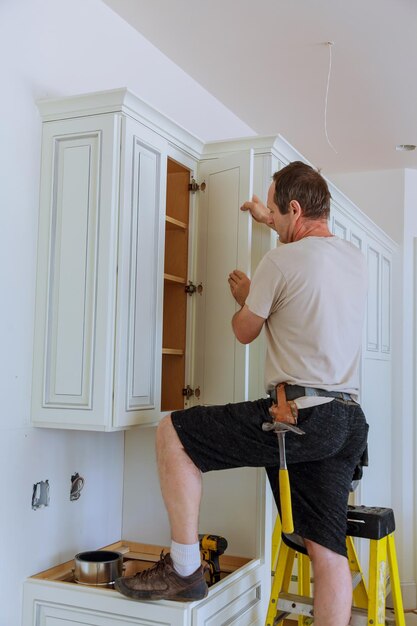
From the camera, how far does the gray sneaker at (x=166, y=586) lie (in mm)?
2109

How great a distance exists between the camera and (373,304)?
4.44 meters

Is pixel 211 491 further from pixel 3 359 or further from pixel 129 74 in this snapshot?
pixel 129 74

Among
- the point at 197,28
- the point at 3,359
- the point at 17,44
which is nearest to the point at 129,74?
the point at 197,28

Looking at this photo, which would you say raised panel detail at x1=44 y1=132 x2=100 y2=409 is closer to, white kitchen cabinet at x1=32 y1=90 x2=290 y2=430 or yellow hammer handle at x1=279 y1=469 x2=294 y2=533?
white kitchen cabinet at x1=32 y1=90 x2=290 y2=430

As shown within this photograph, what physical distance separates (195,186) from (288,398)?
40.4 inches

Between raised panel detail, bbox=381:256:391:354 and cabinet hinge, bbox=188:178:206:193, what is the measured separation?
2.27 meters

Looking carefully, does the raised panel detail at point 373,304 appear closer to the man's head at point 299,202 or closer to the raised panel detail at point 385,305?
the raised panel detail at point 385,305

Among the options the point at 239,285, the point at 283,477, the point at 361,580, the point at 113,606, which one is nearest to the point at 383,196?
the point at 239,285

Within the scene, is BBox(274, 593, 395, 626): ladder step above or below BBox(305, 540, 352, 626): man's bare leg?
below

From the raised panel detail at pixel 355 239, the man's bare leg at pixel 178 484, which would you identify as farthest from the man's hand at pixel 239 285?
the raised panel detail at pixel 355 239

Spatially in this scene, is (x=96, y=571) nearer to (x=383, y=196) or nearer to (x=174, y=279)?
(x=174, y=279)

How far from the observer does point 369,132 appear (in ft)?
13.9

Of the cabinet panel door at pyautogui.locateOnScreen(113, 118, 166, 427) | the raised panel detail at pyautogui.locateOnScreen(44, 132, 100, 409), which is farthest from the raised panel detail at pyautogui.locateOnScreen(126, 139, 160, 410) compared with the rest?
the raised panel detail at pyautogui.locateOnScreen(44, 132, 100, 409)

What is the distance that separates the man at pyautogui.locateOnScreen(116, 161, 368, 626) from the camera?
83.4 inches
